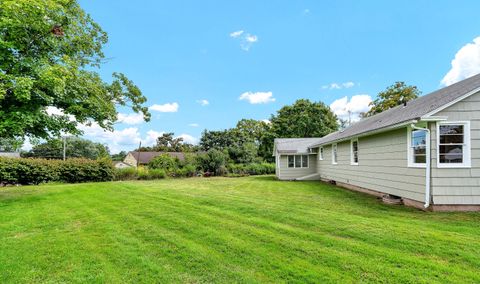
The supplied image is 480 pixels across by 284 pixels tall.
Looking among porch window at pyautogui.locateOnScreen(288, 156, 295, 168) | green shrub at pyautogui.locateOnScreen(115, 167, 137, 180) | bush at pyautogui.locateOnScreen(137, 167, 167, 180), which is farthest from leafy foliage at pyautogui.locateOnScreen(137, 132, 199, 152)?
porch window at pyautogui.locateOnScreen(288, 156, 295, 168)

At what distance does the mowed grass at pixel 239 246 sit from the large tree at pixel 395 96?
23713mm

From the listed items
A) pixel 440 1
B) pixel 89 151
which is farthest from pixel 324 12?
pixel 89 151

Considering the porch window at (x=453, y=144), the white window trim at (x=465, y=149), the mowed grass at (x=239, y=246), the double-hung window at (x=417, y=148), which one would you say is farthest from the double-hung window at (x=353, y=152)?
the mowed grass at (x=239, y=246)

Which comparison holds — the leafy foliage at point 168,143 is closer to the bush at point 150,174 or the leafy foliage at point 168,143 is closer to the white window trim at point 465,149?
the bush at point 150,174

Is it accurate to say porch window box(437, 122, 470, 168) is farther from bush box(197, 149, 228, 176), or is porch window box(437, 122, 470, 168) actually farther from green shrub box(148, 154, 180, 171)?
green shrub box(148, 154, 180, 171)

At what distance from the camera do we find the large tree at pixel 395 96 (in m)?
26.4

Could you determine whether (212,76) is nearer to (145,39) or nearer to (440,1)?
(145,39)

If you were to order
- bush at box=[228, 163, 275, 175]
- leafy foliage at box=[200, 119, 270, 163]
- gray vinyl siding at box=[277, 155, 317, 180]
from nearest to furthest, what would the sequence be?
gray vinyl siding at box=[277, 155, 317, 180] < bush at box=[228, 163, 275, 175] < leafy foliage at box=[200, 119, 270, 163]

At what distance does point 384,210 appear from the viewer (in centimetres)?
716

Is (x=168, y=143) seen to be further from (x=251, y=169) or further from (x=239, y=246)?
(x=239, y=246)

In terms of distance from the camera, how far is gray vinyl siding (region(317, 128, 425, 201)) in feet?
24.8

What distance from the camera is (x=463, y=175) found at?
670cm

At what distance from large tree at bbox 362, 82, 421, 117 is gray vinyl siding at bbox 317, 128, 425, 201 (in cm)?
1746

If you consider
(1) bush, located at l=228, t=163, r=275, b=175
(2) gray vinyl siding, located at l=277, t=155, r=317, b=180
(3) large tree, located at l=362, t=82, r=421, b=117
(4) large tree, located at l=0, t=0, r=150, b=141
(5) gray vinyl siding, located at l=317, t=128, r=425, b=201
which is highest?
(3) large tree, located at l=362, t=82, r=421, b=117
